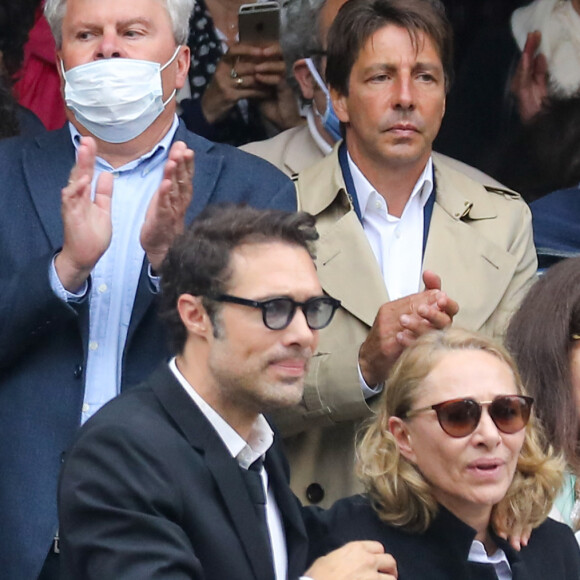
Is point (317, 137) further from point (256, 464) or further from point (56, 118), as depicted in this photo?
point (256, 464)

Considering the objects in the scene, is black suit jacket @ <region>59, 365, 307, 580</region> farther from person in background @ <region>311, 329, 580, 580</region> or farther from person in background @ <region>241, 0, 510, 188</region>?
person in background @ <region>241, 0, 510, 188</region>

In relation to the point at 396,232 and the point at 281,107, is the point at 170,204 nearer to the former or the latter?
the point at 396,232

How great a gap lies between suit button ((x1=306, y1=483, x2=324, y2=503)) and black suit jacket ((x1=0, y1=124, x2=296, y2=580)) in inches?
26.2

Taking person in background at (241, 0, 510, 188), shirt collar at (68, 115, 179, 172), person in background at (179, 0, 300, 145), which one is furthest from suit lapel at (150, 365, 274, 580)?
person in background at (179, 0, 300, 145)

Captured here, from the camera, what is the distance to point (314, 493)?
464 centimetres

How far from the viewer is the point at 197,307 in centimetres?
368

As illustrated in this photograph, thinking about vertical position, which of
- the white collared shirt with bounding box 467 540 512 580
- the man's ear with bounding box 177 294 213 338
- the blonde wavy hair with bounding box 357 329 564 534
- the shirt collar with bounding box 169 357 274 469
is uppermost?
the man's ear with bounding box 177 294 213 338

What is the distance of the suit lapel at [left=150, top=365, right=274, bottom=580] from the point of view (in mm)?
3490

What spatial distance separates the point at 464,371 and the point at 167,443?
0.81 metres

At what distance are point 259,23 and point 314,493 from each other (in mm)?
1971

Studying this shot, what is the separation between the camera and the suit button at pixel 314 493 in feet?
15.2

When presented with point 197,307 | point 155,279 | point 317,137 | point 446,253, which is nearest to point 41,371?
point 155,279

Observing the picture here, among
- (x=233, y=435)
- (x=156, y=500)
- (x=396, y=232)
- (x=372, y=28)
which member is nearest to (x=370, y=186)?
(x=396, y=232)

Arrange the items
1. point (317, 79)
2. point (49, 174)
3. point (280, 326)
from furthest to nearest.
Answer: point (317, 79)
point (49, 174)
point (280, 326)
